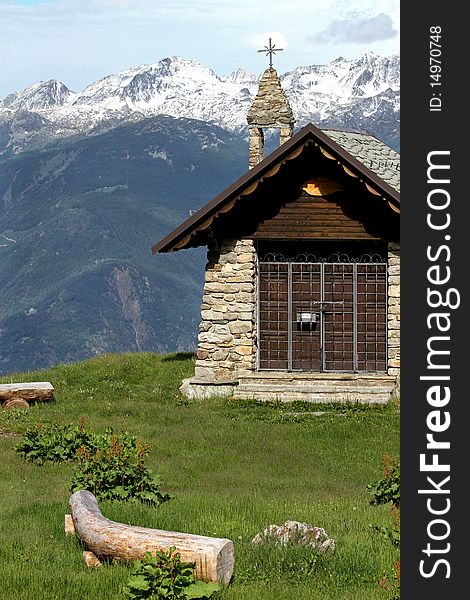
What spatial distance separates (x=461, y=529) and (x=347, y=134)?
20.2 metres

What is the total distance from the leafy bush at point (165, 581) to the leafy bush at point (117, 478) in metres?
3.74

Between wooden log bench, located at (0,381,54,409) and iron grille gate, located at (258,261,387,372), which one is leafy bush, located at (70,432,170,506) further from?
iron grille gate, located at (258,261,387,372)

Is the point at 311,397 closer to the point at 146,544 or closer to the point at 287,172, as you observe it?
the point at 287,172

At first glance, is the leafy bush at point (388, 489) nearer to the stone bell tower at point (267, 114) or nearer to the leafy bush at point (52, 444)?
the leafy bush at point (52, 444)

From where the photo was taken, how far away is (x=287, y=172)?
23.9 m

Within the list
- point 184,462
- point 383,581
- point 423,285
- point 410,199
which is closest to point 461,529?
point 423,285

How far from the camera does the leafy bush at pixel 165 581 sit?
346 inches

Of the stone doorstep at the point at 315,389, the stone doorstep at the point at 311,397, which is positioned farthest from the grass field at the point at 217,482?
the stone doorstep at the point at 315,389

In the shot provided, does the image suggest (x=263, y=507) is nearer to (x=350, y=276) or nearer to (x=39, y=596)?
(x=39, y=596)

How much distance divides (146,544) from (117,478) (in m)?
3.45

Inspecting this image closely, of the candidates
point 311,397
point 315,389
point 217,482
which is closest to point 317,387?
point 315,389

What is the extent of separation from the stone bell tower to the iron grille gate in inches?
241

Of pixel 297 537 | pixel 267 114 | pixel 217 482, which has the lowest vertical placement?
pixel 297 537

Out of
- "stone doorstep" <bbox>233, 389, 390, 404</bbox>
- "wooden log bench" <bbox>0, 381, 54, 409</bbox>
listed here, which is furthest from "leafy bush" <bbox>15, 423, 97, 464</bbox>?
"stone doorstep" <bbox>233, 389, 390, 404</bbox>
